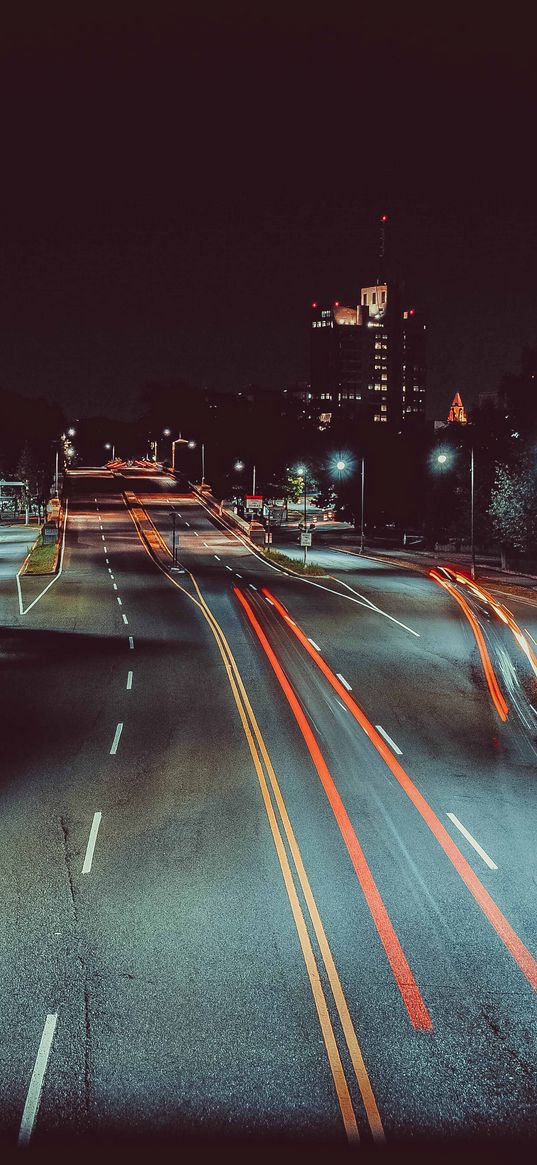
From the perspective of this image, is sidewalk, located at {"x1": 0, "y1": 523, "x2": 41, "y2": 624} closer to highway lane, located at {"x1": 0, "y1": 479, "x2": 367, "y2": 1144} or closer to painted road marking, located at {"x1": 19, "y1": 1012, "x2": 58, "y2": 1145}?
highway lane, located at {"x1": 0, "y1": 479, "x2": 367, "y2": 1144}

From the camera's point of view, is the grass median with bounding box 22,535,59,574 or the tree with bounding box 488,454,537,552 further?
the tree with bounding box 488,454,537,552

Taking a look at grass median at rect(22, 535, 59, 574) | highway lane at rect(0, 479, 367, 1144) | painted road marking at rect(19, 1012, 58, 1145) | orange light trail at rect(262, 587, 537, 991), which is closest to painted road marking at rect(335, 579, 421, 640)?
orange light trail at rect(262, 587, 537, 991)

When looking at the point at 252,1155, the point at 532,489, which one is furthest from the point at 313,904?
the point at 532,489

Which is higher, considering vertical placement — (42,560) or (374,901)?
(42,560)

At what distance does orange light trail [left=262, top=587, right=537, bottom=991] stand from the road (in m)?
0.05

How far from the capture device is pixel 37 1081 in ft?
25.7

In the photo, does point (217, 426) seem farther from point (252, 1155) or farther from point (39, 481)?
point (252, 1155)

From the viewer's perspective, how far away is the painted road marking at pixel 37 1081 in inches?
287

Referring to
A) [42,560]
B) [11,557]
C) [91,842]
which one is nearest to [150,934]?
[91,842]

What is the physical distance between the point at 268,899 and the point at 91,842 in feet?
11.2

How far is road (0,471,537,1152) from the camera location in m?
7.77

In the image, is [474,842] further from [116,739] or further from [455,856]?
[116,739]

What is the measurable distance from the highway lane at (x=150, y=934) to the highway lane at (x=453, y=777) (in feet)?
5.05

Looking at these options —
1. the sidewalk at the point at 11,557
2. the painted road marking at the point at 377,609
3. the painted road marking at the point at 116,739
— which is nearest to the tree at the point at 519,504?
the painted road marking at the point at 377,609
